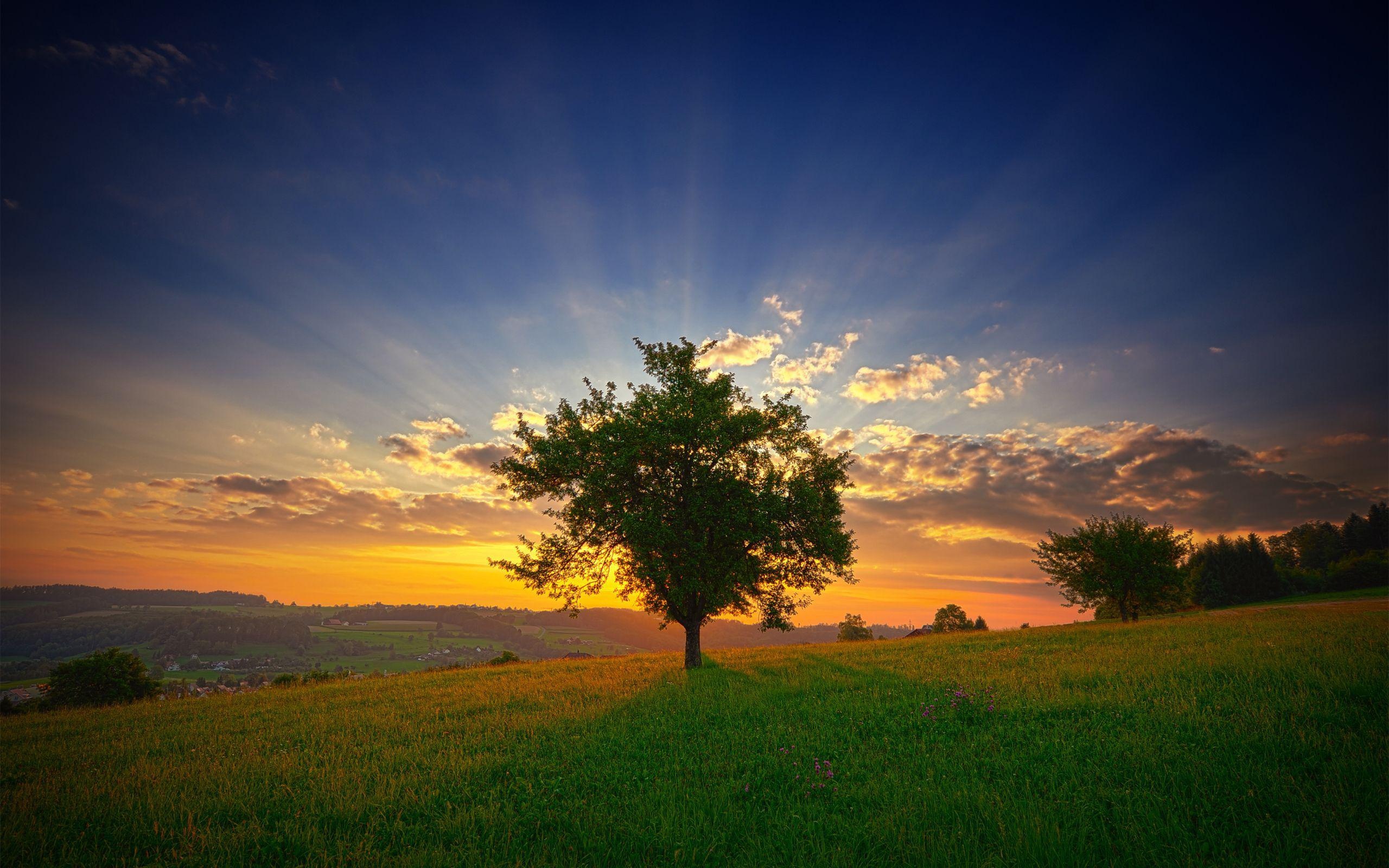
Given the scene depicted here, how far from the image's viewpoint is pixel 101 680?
2270cm

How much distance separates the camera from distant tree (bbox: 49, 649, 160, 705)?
22.2 meters

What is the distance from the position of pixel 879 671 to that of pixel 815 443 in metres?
10.5

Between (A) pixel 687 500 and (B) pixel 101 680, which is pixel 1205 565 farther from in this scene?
(B) pixel 101 680

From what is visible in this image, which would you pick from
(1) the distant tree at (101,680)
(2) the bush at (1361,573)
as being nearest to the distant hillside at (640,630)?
(1) the distant tree at (101,680)

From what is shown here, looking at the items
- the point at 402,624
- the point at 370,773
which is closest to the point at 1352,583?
the point at 370,773


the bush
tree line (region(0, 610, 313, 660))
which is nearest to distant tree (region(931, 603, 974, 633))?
the bush

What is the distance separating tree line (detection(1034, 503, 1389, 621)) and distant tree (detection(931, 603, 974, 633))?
13.1 m

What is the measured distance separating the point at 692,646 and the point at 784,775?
50.8 ft

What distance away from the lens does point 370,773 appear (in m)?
9.07

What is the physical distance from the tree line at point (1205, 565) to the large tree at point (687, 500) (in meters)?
34.9

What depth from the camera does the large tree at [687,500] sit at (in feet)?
69.9

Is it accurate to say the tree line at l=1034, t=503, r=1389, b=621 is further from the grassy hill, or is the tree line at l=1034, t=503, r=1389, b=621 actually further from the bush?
the grassy hill

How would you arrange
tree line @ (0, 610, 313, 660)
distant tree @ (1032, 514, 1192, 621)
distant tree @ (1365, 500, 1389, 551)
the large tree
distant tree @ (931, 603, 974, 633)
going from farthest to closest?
1. distant tree @ (1365, 500, 1389, 551)
2. tree line @ (0, 610, 313, 660)
3. distant tree @ (931, 603, 974, 633)
4. distant tree @ (1032, 514, 1192, 621)
5. the large tree

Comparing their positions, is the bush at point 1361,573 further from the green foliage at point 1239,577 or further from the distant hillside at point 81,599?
the distant hillside at point 81,599
